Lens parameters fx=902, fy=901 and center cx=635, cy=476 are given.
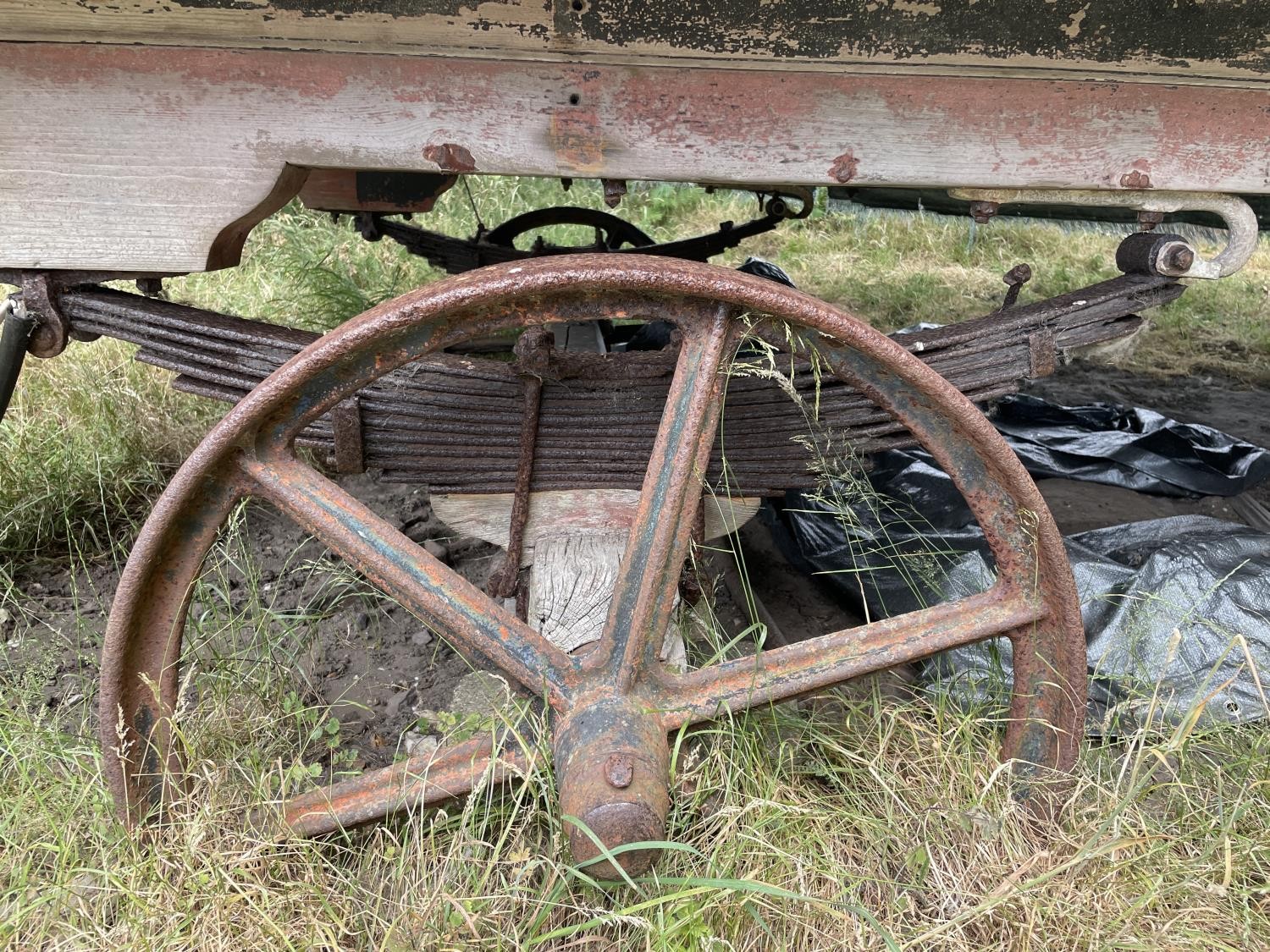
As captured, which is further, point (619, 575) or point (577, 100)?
point (577, 100)

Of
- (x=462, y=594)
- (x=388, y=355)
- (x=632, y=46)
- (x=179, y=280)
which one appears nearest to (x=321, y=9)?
(x=632, y=46)

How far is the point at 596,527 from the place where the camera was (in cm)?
197

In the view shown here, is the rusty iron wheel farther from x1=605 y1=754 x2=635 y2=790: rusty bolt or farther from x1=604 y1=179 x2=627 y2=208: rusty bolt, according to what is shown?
x1=604 y1=179 x2=627 y2=208: rusty bolt

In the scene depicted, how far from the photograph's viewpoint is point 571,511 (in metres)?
1.96

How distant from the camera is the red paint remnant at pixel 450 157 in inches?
59.8

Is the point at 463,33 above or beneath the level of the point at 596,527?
above

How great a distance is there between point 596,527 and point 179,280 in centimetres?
316

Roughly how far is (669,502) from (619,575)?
14 cm

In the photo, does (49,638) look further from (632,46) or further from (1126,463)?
(1126,463)

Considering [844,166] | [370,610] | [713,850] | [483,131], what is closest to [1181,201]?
[844,166]

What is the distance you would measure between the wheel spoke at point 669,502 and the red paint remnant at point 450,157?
55 centimetres

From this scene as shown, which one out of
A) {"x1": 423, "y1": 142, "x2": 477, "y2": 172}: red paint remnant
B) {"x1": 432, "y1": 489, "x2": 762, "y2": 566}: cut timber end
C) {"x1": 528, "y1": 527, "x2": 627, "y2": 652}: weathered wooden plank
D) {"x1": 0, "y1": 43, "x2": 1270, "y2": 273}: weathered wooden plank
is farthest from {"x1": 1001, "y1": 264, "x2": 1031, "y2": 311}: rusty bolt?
{"x1": 423, "y1": 142, "x2": 477, "y2": 172}: red paint remnant

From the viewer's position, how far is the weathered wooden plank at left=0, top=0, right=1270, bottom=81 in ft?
4.60

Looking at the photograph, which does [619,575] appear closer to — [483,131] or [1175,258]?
[483,131]
